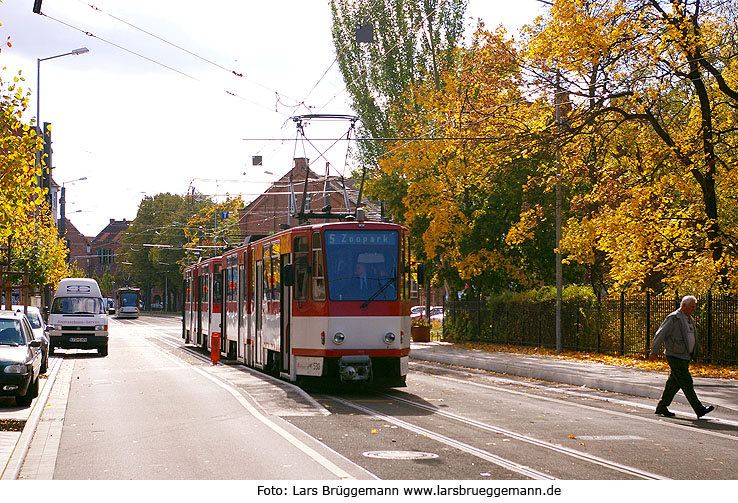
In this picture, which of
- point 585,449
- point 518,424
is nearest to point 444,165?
point 518,424

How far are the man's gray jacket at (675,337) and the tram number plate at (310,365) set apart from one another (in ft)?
20.0

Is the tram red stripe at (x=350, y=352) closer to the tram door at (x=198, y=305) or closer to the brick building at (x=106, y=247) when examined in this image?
the tram door at (x=198, y=305)

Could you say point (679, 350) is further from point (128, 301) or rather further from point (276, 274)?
point (128, 301)

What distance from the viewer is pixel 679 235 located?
79.1 feet

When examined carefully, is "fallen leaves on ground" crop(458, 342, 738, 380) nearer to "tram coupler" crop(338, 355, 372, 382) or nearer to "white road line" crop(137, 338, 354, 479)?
"tram coupler" crop(338, 355, 372, 382)

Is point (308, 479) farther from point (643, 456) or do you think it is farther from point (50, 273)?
point (50, 273)

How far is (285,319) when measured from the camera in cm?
2019

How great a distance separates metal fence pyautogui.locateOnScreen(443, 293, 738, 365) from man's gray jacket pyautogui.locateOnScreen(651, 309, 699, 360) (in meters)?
9.62

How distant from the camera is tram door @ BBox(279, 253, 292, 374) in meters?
20.0

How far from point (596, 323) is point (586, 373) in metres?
7.87

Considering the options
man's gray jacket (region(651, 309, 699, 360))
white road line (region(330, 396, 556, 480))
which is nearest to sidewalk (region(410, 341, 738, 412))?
man's gray jacket (region(651, 309, 699, 360))

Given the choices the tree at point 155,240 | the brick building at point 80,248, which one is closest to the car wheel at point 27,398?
the tree at point 155,240

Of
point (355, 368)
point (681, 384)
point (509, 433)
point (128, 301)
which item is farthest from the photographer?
point (128, 301)

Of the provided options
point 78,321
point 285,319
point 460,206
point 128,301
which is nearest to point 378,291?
point 285,319
